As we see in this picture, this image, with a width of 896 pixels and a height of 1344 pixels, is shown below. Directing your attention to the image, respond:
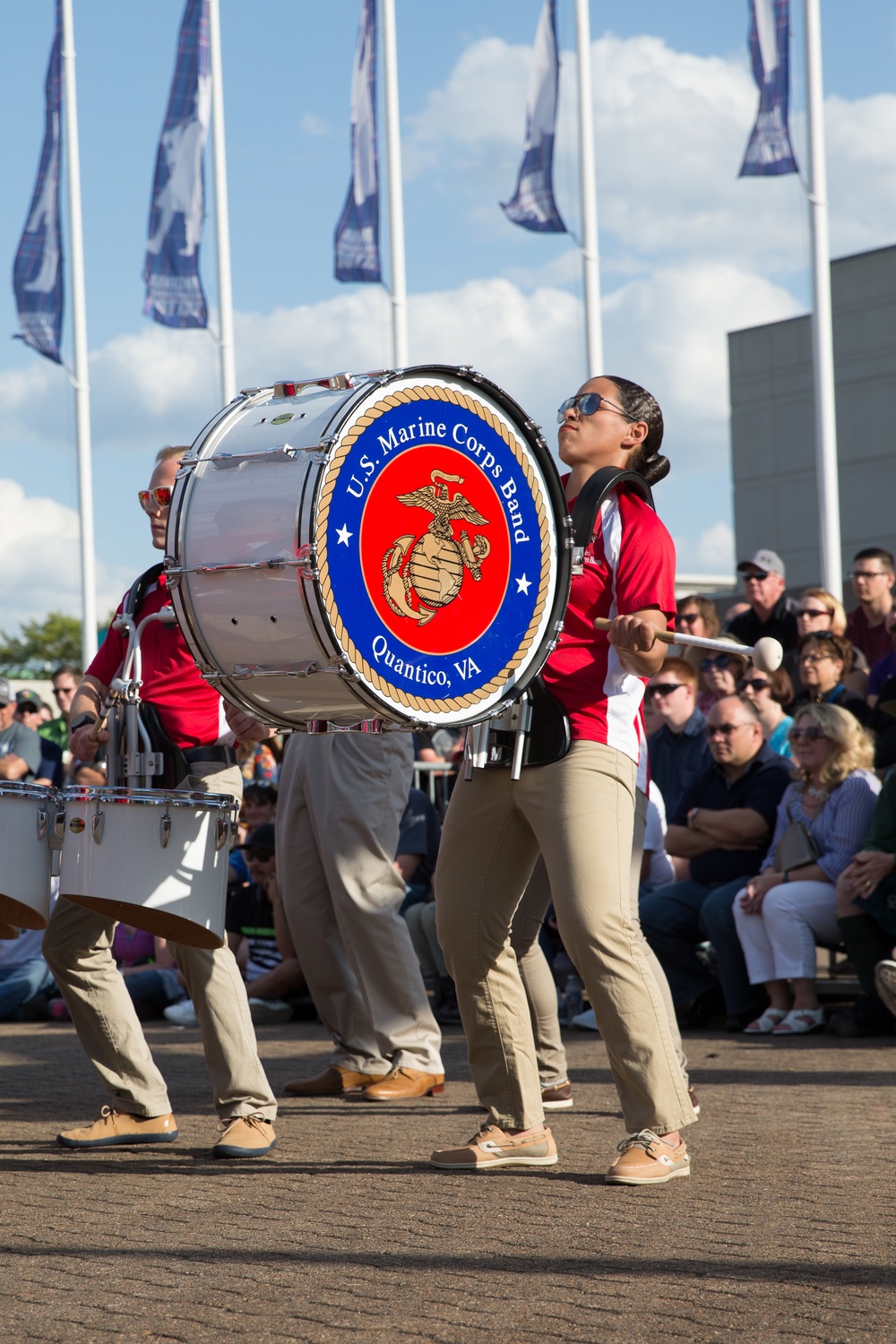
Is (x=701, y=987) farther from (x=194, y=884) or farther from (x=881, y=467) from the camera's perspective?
A: (x=881, y=467)

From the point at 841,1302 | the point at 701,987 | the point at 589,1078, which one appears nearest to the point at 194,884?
the point at 841,1302

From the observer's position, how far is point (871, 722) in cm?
941

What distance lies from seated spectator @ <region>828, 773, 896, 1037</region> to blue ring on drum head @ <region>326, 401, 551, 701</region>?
4325 mm

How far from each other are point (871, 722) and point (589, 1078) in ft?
10.6

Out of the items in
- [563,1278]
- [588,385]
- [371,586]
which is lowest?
[563,1278]

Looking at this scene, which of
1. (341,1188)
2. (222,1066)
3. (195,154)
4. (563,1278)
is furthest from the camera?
(195,154)

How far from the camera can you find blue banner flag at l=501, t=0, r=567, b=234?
17844 millimetres

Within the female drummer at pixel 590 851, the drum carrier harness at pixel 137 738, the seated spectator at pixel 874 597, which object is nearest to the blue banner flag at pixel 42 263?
the seated spectator at pixel 874 597

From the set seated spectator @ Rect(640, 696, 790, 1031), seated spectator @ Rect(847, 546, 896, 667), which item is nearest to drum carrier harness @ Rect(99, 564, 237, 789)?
seated spectator @ Rect(640, 696, 790, 1031)

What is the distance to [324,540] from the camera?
13.3 feet

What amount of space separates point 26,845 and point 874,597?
720 cm

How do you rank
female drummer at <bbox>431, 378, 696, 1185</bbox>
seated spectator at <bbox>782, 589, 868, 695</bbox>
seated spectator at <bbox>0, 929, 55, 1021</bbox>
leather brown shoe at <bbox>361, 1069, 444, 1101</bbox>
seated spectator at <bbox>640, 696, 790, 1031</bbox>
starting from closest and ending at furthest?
female drummer at <bbox>431, 378, 696, 1185</bbox>, leather brown shoe at <bbox>361, 1069, 444, 1101</bbox>, seated spectator at <bbox>640, 696, 790, 1031</bbox>, seated spectator at <bbox>782, 589, 868, 695</bbox>, seated spectator at <bbox>0, 929, 55, 1021</bbox>

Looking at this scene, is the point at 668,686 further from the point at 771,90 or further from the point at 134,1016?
the point at 771,90

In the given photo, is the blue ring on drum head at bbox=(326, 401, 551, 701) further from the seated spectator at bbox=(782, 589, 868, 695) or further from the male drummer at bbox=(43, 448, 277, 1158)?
the seated spectator at bbox=(782, 589, 868, 695)
